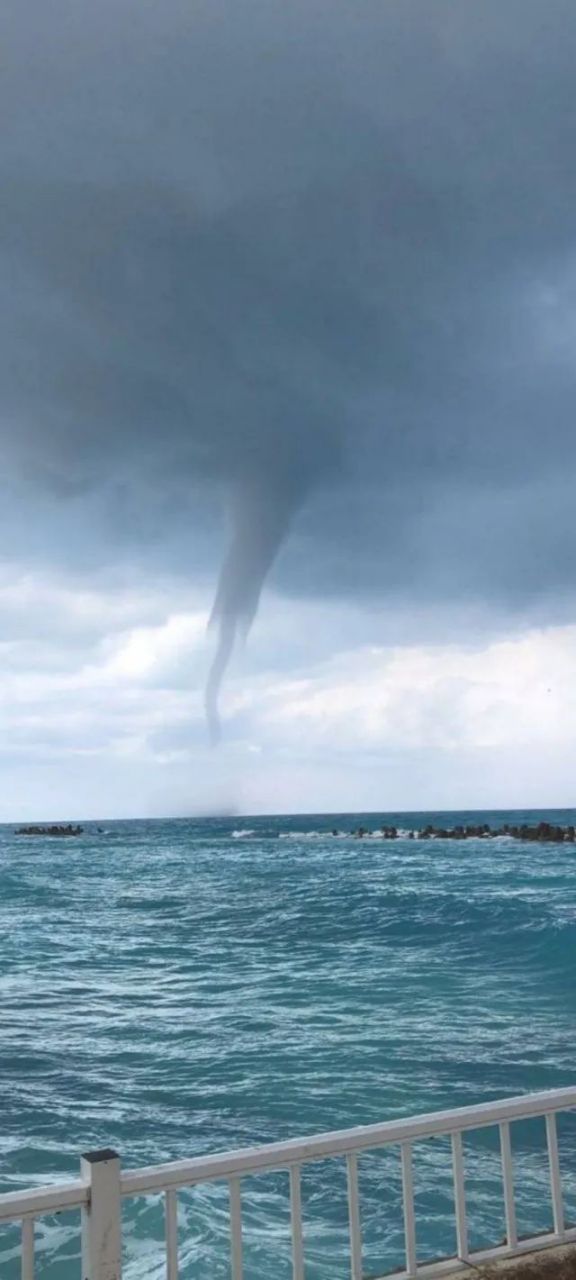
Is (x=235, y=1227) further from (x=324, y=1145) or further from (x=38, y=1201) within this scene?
(x=38, y=1201)

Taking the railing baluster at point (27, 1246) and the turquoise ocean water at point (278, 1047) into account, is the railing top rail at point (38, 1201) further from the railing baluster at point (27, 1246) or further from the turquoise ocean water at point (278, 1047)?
the turquoise ocean water at point (278, 1047)

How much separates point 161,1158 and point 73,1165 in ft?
2.36

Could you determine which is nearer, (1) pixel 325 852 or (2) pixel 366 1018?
(2) pixel 366 1018

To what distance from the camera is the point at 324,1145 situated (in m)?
3.84

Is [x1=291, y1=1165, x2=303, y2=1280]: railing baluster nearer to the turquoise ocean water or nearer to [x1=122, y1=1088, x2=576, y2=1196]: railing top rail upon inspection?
[x1=122, y1=1088, x2=576, y2=1196]: railing top rail

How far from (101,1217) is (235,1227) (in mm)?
595

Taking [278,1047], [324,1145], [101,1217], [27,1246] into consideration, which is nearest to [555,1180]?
[324,1145]

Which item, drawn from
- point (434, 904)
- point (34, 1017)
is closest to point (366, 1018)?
point (34, 1017)

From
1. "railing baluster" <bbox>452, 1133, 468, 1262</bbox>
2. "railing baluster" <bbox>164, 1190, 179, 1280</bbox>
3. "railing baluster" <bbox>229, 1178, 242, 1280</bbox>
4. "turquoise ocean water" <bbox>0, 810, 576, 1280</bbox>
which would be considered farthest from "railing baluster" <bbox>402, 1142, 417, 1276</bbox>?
"turquoise ocean water" <bbox>0, 810, 576, 1280</bbox>

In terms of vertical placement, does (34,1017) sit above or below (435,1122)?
below

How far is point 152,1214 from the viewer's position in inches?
293

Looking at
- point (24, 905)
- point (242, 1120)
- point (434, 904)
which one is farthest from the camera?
point (24, 905)

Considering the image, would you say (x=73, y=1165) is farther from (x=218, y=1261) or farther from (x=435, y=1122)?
(x=435, y=1122)

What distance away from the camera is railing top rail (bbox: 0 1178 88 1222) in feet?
10.9
